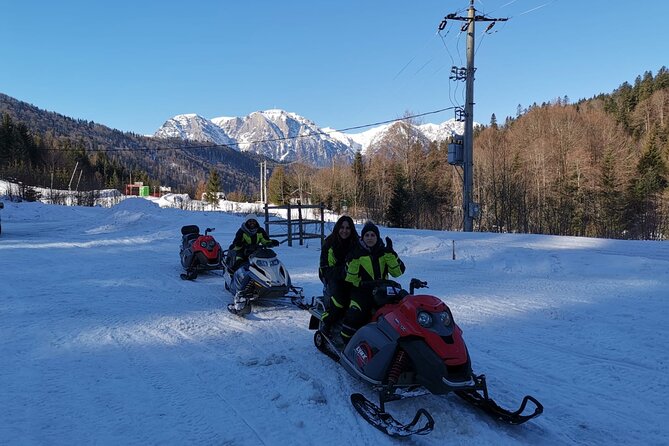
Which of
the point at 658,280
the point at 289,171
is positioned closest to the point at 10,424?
the point at 658,280

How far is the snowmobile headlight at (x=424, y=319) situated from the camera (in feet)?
12.2

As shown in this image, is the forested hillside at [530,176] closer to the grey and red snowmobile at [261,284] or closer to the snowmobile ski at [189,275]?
the snowmobile ski at [189,275]

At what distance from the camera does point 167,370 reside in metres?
4.79

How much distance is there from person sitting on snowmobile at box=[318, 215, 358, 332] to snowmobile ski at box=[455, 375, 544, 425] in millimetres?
1673

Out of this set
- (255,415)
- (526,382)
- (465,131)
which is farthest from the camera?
(465,131)

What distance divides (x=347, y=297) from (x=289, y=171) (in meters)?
77.0

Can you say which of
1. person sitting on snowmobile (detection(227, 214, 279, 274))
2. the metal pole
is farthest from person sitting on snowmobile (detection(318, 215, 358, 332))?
the metal pole

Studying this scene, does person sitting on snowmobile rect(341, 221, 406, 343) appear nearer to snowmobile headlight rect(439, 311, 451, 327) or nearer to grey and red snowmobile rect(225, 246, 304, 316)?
snowmobile headlight rect(439, 311, 451, 327)

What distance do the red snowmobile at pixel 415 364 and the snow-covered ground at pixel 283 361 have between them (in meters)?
0.14


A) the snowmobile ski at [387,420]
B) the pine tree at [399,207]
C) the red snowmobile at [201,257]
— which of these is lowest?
the snowmobile ski at [387,420]

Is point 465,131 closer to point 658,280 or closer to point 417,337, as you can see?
point 658,280

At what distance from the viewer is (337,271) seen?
5270mm

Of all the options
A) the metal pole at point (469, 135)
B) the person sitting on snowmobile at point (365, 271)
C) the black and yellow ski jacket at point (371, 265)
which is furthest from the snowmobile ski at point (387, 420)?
the metal pole at point (469, 135)

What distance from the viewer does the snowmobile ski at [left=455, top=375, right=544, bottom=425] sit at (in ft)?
11.8
